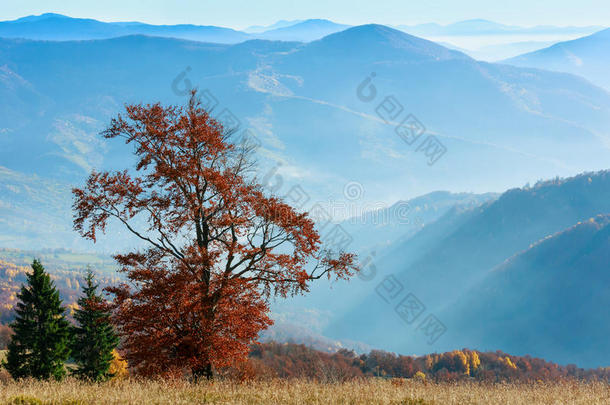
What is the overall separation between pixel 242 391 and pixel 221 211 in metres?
7.32

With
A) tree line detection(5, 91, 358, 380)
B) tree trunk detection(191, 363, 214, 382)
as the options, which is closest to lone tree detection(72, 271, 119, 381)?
tree line detection(5, 91, 358, 380)

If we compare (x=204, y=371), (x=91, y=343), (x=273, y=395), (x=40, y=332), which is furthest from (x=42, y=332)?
(x=273, y=395)

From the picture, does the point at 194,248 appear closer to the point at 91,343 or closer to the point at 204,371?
the point at 204,371

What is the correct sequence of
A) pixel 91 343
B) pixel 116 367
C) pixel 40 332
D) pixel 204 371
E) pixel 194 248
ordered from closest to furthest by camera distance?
1. pixel 194 248
2. pixel 204 371
3. pixel 40 332
4. pixel 91 343
5. pixel 116 367

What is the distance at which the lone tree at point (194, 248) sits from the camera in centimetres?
1891

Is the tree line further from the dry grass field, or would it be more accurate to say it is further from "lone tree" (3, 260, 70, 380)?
"lone tree" (3, 260, 70, 380)

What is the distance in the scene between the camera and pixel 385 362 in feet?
444

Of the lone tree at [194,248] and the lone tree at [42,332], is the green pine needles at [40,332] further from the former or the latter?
the lone tree at [194,248]

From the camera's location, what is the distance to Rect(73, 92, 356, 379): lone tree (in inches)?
744

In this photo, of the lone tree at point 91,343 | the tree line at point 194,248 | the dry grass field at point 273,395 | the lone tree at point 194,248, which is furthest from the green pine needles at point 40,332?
the dry grass field at point 273,395

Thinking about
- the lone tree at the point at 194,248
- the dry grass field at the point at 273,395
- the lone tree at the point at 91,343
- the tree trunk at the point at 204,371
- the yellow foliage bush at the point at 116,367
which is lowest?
the yellow foliage bush at the point at 116,367

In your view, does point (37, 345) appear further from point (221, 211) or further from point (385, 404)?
point (385, 404)

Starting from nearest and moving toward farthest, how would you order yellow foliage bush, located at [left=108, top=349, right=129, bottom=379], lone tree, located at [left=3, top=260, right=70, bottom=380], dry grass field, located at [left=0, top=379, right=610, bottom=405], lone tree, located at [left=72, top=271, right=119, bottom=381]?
dry grass field, located at [left=0, top=379, right=610, bottom=405]
lone tree, located at [left=3, top=260, right=70, bottom=380]
lone tree, located at [left=72, top=271, right=119, bottom=381]
yellow foliage bush, located at [left=108, top=349, right=129, bottom=379]

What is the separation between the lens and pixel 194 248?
19.5 m
